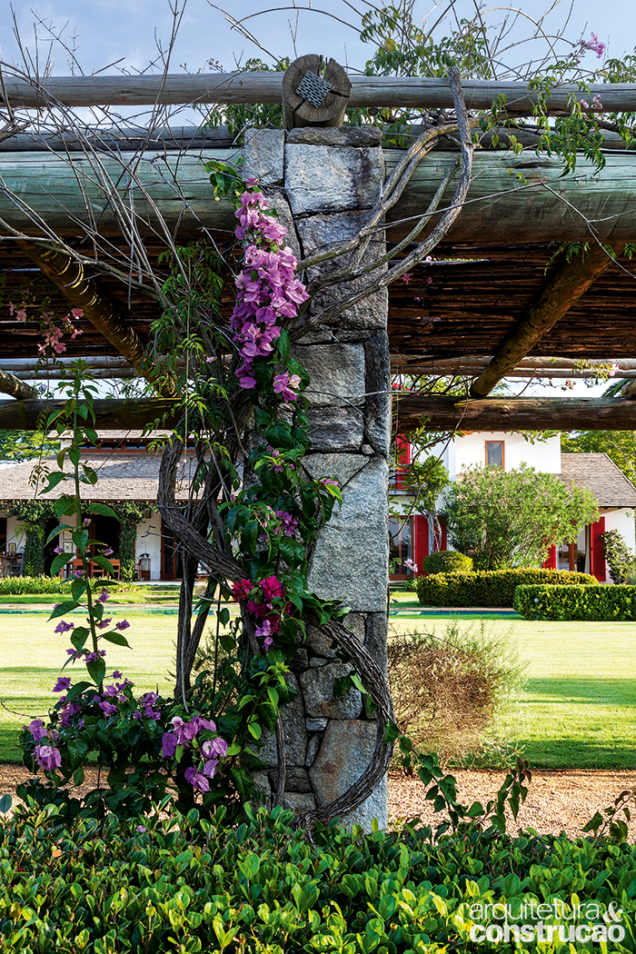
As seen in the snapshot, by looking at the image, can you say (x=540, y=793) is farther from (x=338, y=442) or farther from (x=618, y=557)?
(x=618, y=557)

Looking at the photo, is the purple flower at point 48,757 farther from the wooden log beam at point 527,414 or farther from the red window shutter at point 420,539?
the red window shutter at point 420,539

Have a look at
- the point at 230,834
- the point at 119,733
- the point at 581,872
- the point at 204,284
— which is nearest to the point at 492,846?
the point at 581,872

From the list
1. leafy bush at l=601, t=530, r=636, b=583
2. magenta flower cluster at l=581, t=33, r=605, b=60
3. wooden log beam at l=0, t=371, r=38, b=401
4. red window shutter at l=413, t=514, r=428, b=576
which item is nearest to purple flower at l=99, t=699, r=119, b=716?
magenta flower cluster at l=581, t=33, r=605, b=60

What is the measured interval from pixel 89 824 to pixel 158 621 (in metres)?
11.9

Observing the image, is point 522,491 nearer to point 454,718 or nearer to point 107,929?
point 454,718

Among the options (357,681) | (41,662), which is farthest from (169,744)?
(41,662)

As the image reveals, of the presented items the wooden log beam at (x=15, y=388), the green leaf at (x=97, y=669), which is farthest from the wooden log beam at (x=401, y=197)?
the wooden log beam at (x=15, y=388)

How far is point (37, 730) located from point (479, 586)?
15.7m

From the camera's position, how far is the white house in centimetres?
2290

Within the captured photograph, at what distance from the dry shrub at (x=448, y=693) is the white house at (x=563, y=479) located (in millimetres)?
17057

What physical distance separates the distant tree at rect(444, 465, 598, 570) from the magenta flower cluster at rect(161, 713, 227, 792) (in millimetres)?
17109

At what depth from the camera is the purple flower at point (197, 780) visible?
6.68ft

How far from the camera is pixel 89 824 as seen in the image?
5.94ft

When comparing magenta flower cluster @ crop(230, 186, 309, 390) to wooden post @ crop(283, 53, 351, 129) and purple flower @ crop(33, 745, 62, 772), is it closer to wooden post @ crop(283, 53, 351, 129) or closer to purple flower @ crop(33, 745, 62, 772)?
wooden post @ crop(283, 53, 351, 129)
